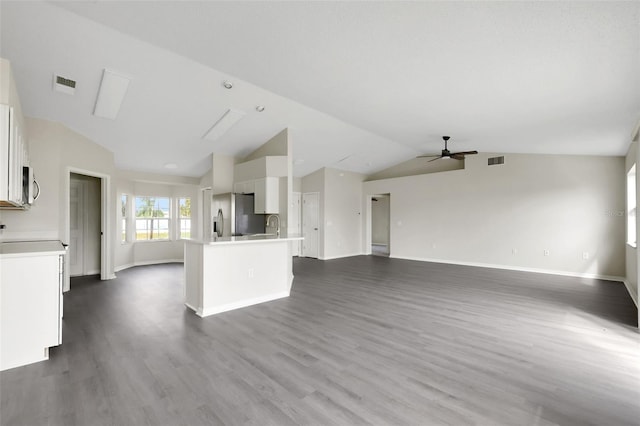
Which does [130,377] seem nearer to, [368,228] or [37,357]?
[37,357]

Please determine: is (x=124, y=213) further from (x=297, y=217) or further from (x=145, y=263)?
(x=297, y=217)

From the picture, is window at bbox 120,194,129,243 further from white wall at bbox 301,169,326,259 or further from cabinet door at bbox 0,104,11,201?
cabinet door at bbox 0,104,11,201

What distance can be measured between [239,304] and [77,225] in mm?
4641

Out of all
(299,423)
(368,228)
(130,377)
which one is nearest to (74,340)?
(130,377)

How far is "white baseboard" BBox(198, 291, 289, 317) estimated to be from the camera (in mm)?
3679

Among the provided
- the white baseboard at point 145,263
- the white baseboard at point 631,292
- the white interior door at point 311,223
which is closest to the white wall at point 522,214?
the white baseboard at point 631,292

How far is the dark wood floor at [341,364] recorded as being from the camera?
1851 millimetres

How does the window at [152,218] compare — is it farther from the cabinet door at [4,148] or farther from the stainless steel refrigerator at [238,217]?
the cabinet door at [4,148]

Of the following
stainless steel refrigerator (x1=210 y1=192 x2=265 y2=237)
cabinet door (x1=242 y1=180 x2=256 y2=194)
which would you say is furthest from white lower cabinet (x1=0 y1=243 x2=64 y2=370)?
cabinet door (x1=242 y1=180 x2=256 y2=194)

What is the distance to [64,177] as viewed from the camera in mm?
4879

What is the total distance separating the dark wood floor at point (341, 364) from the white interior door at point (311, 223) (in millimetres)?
4575

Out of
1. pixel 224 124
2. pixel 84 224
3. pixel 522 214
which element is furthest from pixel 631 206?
pixel 84 224

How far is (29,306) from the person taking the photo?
2512 millimetres

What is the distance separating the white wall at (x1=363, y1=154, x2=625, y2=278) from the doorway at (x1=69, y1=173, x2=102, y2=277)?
7913 mm
